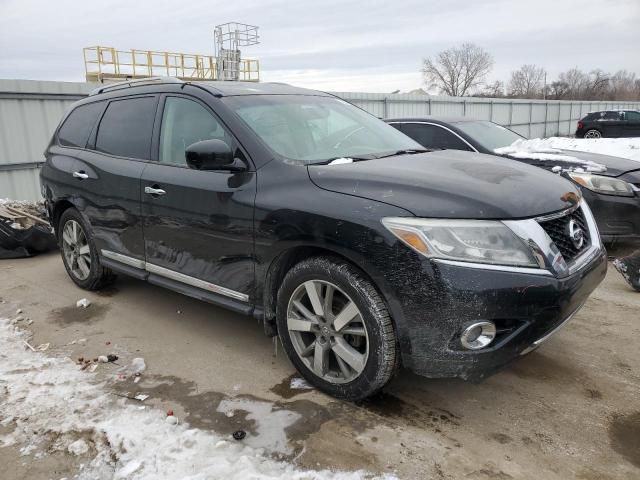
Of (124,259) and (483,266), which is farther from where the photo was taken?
(124,259)

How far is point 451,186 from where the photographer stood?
8.71 ft

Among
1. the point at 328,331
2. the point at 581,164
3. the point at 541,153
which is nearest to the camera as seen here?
the point at 328,331

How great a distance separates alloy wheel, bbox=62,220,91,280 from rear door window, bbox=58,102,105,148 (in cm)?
75

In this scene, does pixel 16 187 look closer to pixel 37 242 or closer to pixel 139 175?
pixel 37 242

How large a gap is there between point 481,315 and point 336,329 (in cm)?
78

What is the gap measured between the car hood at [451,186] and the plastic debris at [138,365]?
5.64 feet

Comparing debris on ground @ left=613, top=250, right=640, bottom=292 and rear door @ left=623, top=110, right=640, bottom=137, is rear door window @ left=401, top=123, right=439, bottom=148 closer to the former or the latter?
debris on ground @ left=613, top=250, right=640, bottom=292

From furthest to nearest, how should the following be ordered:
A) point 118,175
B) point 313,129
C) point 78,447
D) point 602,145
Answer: point 602,145, point 118,175, point 313,129, point 78,447

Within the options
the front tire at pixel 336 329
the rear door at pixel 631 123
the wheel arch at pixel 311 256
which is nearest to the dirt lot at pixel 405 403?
the front tire at pixel 336 329

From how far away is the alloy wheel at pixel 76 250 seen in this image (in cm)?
483

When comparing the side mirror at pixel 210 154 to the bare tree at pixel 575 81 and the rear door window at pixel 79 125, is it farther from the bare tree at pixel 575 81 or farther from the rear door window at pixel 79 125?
the bare tree at pixel 575 81

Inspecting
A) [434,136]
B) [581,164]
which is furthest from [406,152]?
[434,136]

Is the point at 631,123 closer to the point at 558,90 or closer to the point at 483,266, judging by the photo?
the point at 483,266

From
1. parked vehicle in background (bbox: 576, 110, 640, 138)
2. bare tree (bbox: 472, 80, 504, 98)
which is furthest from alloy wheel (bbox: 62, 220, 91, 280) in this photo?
bare tree (bbox: 472, 80, 504, 98)
